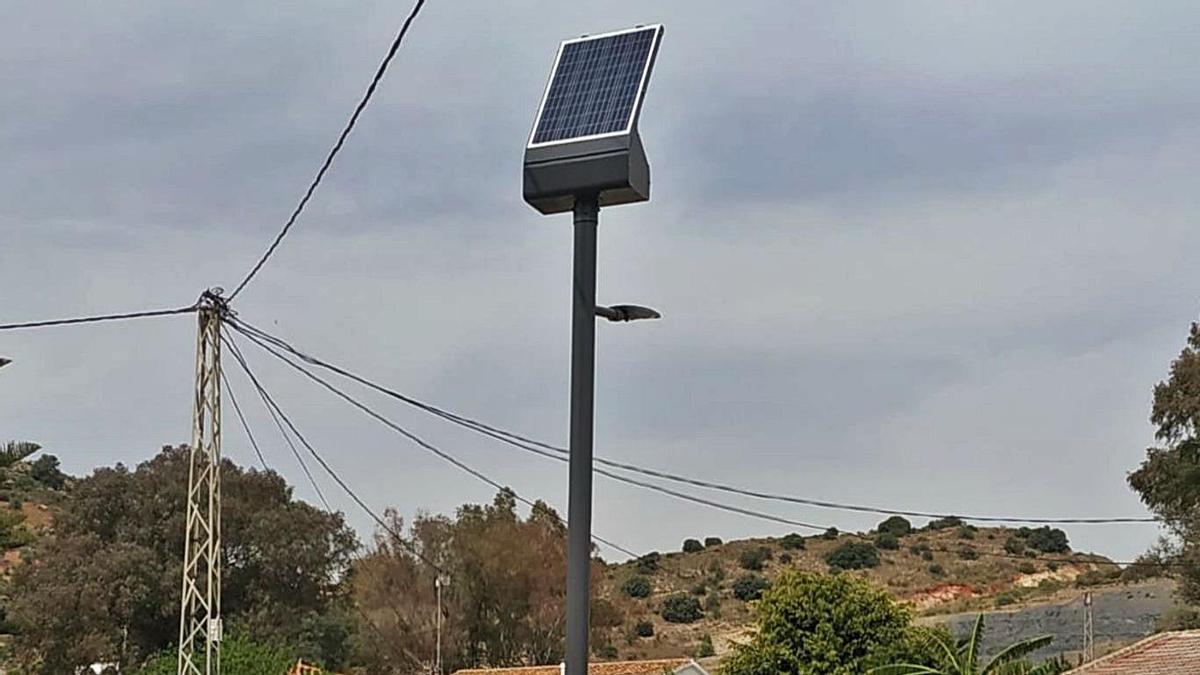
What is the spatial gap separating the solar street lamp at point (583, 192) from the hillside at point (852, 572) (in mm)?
45224

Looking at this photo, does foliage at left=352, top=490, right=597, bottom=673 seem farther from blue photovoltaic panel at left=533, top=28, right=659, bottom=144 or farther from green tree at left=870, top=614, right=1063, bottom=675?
blue photovoltaic panel at left=533, top=28, right=659, bottom=144

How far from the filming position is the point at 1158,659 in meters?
20.8

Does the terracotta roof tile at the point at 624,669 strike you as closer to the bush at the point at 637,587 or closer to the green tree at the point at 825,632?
the green tree at the point at 825,632

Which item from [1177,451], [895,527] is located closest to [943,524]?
[895,527]

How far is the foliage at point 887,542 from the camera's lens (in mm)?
66750

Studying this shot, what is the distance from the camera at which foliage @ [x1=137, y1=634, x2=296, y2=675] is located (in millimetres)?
34344

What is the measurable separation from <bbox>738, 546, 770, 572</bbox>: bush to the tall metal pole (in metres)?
60.6

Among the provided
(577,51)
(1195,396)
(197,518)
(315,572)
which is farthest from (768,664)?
(315,572)

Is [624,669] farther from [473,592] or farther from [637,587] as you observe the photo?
[637,587]

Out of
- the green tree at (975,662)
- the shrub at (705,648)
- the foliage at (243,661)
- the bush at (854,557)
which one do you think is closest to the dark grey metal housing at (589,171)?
the green tree at (975,662)

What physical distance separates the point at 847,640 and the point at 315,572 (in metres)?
27.1

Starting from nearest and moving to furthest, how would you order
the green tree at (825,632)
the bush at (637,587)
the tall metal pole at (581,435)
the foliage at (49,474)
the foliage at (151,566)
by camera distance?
the tall metal pole at (581,435) → the green tree at (825,632) → the foliage at (151,566) → the foliage at (49,474) → the bush at (637,587)

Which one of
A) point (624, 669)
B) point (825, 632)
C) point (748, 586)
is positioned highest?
point (748, 586)

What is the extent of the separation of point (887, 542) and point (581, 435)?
64.1 metres
